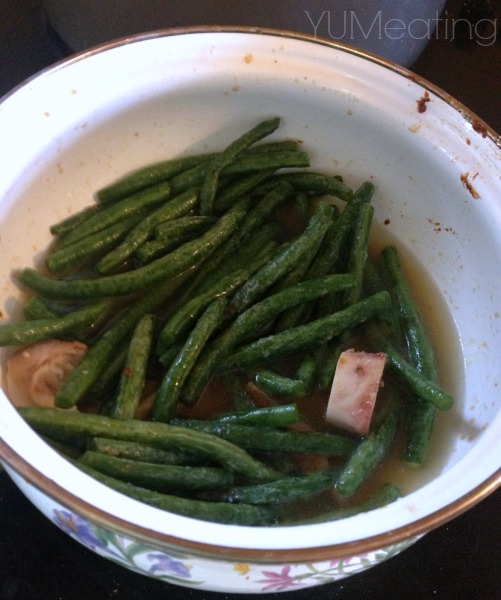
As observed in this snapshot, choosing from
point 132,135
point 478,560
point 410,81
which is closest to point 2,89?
point 132,135

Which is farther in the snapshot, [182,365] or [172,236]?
[172,236]

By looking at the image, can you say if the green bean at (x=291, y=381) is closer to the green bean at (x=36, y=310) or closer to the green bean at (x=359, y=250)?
the green bean at (x=359, y=250)

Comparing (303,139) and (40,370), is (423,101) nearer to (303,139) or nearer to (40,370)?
(303,139)

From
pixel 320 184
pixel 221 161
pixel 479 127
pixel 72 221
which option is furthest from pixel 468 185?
pixel 72 221

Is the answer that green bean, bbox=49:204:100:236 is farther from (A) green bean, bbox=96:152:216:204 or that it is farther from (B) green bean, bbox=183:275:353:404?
(B) green bean, bbox=183:275:353:404

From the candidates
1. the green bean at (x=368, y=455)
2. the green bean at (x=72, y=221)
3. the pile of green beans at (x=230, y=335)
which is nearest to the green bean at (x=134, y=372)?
the pile of green beans at (x=230, y=335)

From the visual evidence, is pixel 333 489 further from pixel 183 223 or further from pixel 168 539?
pixel 183 223
